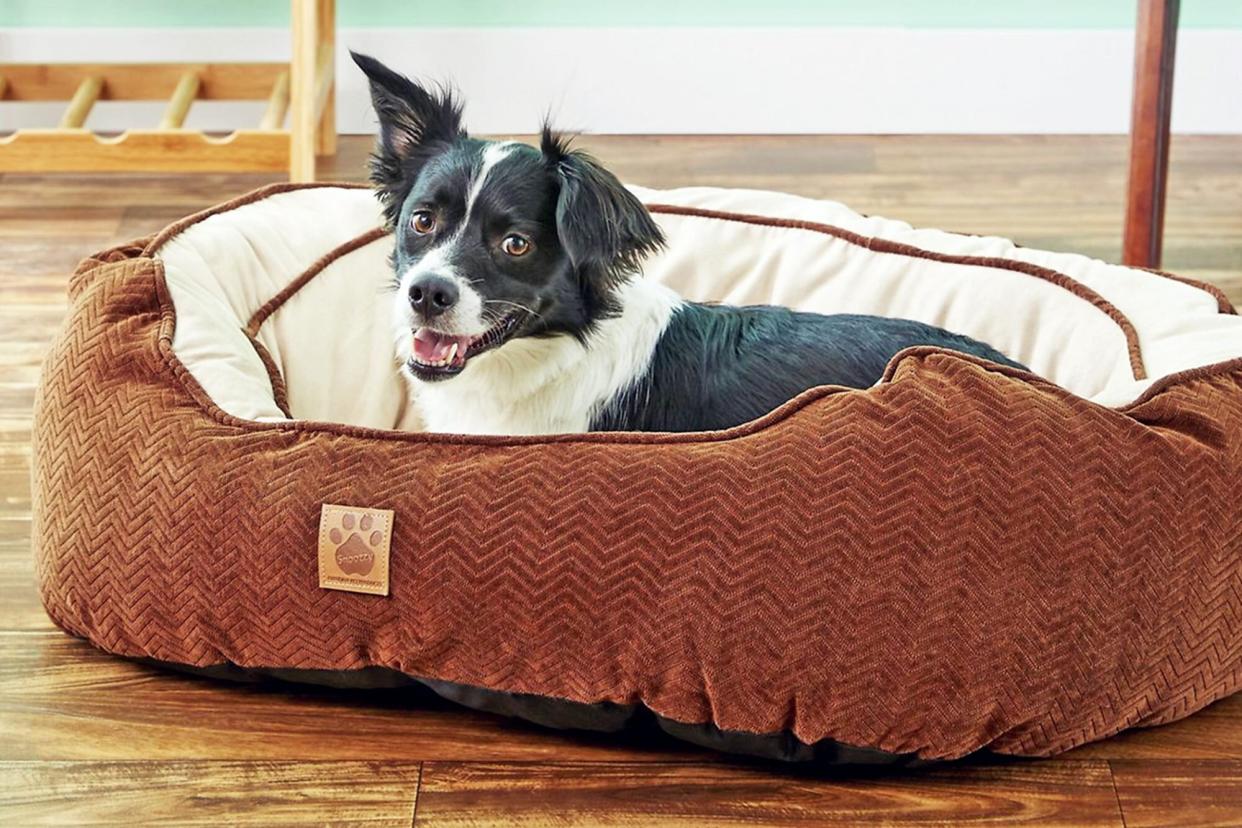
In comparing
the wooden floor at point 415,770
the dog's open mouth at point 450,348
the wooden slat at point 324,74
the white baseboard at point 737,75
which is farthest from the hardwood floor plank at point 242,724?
the white baseboard at point 737,75

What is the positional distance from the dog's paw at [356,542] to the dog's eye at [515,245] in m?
0.40

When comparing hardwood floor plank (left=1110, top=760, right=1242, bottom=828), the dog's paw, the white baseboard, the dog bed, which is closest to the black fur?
the dog bed

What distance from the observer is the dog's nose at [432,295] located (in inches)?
80.6

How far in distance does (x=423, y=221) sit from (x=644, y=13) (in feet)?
7.48

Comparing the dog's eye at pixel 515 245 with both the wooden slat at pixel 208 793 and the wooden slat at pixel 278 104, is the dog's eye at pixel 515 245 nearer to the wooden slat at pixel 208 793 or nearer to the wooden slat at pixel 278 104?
the wooden slat at pixel 208 793

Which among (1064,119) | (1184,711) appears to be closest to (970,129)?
(1064,119)

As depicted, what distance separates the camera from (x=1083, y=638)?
75.3 inches

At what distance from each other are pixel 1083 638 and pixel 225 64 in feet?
8.98

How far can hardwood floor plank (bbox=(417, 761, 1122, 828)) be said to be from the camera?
6.27 feet

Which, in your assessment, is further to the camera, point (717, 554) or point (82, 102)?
point (82, 102)

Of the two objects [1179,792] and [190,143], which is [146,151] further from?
[1179,792]

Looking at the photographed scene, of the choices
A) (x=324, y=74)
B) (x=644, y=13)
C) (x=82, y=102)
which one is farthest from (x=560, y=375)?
(x=644, y=13)

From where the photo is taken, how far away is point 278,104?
3758 mm

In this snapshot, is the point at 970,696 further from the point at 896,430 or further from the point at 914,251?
the point at 914,251
